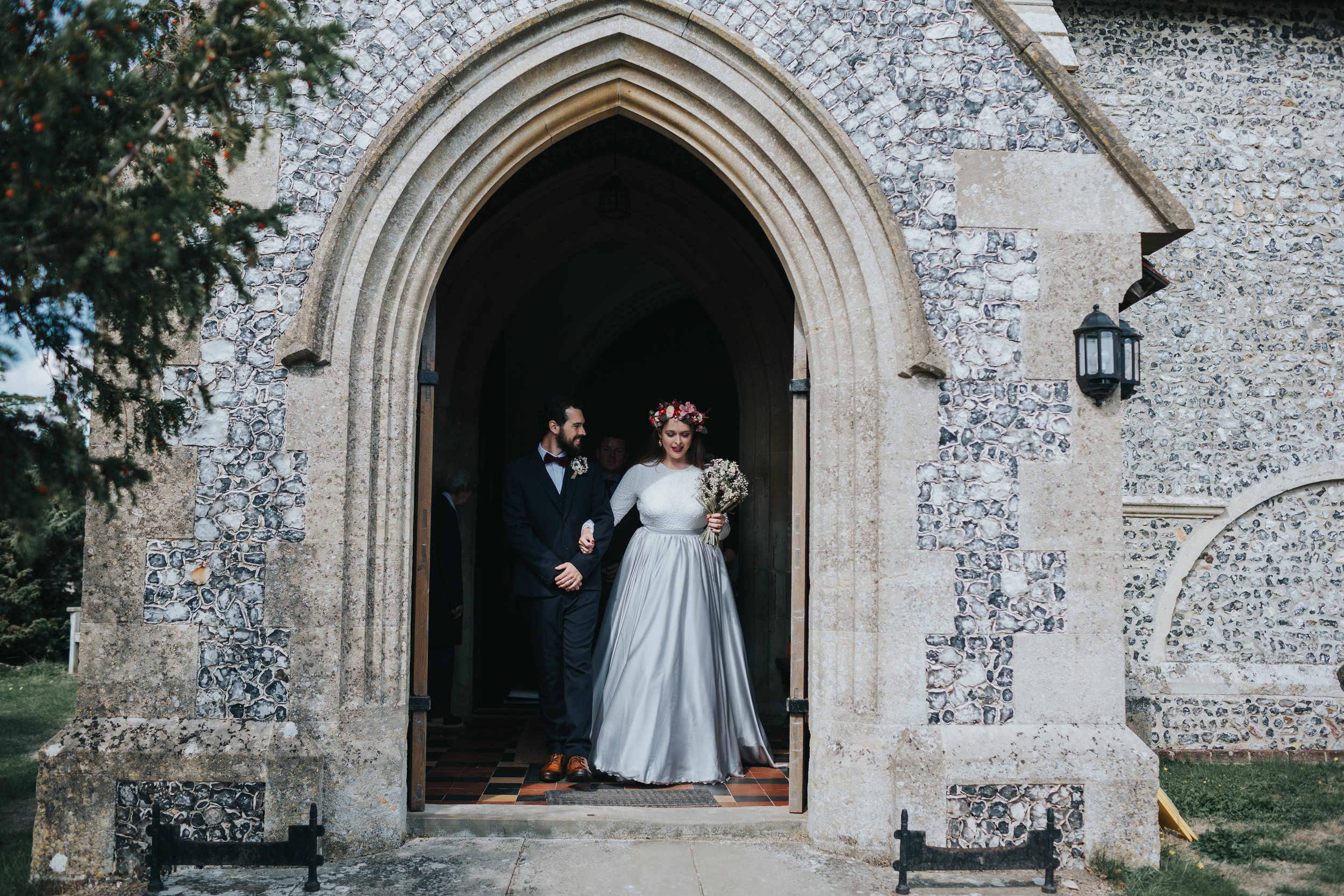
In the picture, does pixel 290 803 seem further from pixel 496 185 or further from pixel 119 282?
pixel 496 185

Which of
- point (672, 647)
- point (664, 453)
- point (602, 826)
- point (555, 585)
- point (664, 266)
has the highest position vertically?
point (664, 266)

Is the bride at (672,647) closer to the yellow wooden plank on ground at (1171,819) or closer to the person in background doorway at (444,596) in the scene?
the person in background doorway at (444,596)

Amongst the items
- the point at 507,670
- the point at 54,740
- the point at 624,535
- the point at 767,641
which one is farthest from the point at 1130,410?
the point at 54,740

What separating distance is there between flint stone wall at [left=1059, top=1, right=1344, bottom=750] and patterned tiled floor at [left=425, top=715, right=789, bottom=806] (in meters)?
3.03

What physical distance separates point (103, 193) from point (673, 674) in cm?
345

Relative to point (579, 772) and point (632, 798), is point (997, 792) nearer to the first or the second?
point (632, 798)

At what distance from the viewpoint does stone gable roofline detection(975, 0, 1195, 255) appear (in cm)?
405

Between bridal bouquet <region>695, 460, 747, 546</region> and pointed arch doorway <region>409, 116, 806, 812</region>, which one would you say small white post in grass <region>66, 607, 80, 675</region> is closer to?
pointed arch doorway <region>409, 116, 806, 812</region>

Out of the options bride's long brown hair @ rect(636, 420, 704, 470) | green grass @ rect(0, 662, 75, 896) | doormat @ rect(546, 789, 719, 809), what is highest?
bride's long brown hair @ rect(636, 420, 704, 470)

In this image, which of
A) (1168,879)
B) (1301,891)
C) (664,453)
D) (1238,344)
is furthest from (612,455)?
(1238,344)

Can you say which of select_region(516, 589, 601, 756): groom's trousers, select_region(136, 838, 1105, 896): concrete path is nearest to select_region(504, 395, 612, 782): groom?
select_region(516, 589, 601, 756): groom's trousers

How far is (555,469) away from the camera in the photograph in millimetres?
5152

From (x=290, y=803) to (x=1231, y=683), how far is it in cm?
580

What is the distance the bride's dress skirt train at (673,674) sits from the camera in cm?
474
